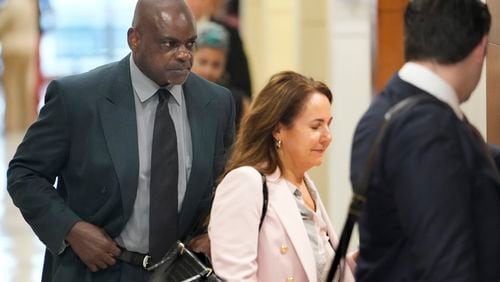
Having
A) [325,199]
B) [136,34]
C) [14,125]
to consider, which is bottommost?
[14,125]

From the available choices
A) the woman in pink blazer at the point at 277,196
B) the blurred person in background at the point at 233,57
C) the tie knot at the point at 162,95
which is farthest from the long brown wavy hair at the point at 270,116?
the blurred person in background at the point at 233,57

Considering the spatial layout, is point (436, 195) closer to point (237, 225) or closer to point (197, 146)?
point (237, 225)

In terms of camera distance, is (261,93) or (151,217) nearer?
(261,93)

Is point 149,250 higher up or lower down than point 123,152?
lower down

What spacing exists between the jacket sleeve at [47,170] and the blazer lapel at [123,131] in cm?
16

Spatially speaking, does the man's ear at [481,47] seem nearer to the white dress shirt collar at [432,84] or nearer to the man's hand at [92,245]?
the white dress shirt collar at [432,84]

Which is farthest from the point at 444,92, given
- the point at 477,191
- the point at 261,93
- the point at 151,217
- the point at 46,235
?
the point at 46,235

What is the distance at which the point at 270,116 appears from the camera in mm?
4250

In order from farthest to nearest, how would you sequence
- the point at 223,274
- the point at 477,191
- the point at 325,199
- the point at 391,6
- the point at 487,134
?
the point at 325,199 → the point at 391,6 → the point at 487,134 → the point at 223,274 → the point at 477,191

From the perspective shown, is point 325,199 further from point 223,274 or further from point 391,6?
point 223,274

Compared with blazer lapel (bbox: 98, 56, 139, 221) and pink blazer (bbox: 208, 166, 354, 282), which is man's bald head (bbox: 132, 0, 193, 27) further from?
pink blazer (bbox: 208, 166, 354, 282)

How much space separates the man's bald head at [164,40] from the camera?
4574 millimetres

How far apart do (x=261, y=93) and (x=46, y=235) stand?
1.03 metres

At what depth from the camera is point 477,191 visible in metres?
3.01
